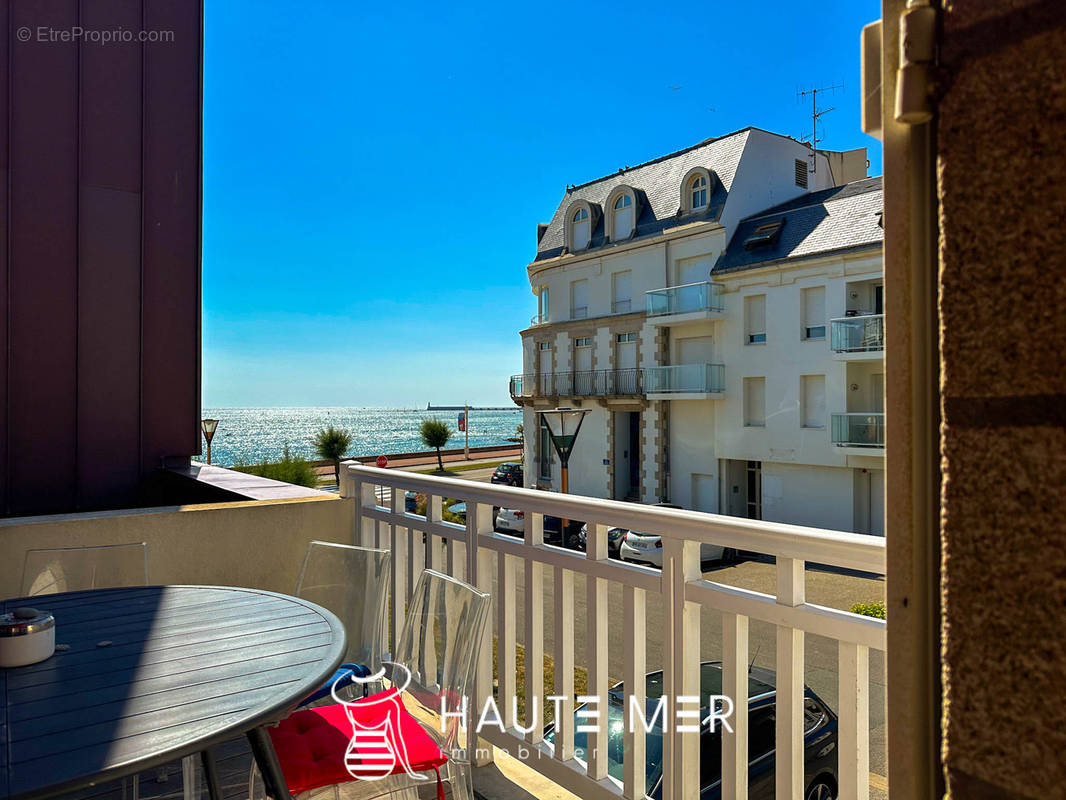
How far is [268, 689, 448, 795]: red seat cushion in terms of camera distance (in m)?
1.58

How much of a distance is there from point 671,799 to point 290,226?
141 ft

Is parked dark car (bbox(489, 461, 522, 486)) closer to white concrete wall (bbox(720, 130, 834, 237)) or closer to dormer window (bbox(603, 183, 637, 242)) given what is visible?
dormer window (bbox(603, 183, 637, 242))

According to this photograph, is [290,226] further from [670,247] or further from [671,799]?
[671,799]

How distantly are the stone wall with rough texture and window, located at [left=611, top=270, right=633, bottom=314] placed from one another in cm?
1829

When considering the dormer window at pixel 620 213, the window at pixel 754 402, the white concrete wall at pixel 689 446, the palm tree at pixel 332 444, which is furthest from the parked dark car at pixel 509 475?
the window at pixel 754 402

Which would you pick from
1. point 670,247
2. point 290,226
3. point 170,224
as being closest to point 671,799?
point 170,224

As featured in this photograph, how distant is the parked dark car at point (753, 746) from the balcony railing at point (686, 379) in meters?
13.4

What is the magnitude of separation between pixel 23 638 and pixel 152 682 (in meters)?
0.33

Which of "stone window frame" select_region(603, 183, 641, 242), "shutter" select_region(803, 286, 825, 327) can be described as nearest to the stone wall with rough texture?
"shutter" select_region(803, 286, 825, 327)

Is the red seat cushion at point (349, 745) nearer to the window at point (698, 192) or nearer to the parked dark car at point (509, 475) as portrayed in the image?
the window at point (698, 192)

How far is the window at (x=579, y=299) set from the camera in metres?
19.9

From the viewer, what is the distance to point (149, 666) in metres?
1.44

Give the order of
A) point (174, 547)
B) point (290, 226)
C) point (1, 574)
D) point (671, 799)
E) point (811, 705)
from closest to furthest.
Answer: point (671, 799) < point (1, 574) < point (174, 547) < point (811, 705) < point (290, 226)

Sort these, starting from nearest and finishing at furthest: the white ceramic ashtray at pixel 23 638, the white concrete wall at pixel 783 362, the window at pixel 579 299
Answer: the white ceramic ashtray at pixel 23 638, the white concrete wall at pixel 783 362, the window at pixel 579 299
